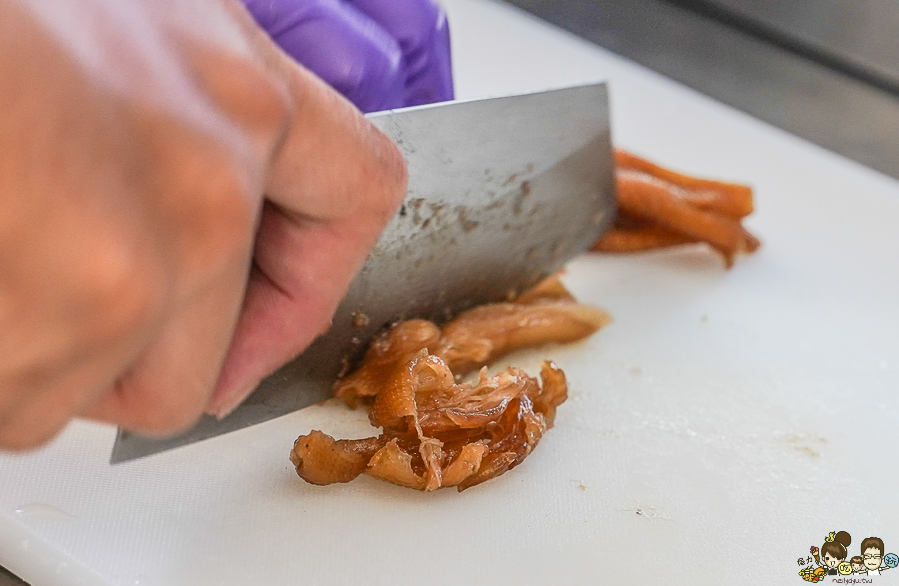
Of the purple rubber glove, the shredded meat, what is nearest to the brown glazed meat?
the purple rubber glove

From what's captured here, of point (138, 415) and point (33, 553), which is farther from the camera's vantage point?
point (33, 553)

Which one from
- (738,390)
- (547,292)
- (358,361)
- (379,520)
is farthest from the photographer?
(547,292)

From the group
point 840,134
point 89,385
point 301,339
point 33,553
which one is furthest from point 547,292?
point 840,134

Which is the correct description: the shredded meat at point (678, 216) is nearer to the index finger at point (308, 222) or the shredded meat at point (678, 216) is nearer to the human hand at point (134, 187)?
the index finger at point (308, 222)

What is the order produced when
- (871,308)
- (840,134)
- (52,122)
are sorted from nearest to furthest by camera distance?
(52,122)
(871,308)
(840,134)

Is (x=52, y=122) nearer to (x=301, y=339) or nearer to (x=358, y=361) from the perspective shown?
(x=301, y=339)

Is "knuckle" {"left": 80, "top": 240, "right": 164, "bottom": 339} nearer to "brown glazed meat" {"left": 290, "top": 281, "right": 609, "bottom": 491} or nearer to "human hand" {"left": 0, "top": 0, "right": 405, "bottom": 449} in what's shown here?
"human hand" {"left": 0, "top": 0, "right": 405, "bottom": 449}

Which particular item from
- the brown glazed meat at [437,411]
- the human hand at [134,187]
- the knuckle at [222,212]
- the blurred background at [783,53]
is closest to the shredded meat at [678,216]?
the brown glazed meat at [437,411]
